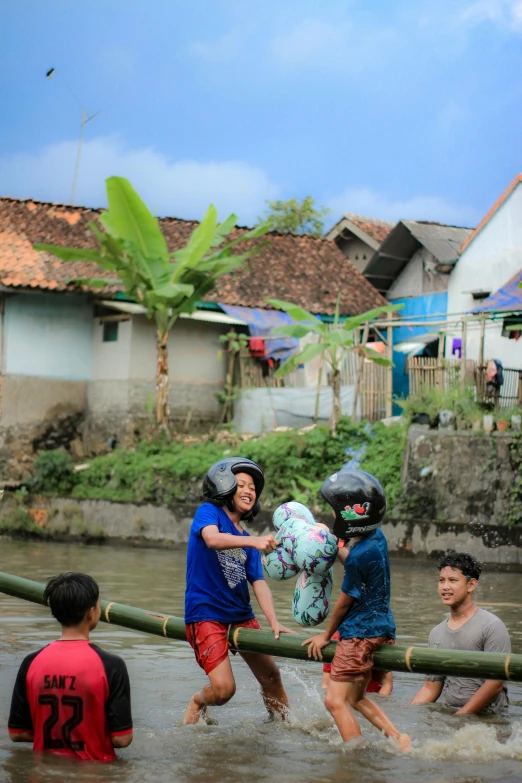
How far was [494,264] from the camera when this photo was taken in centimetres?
2755

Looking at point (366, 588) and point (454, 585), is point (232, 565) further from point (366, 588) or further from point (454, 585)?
point (454, 585)

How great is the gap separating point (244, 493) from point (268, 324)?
2023cm

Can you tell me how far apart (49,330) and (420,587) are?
1485 cm

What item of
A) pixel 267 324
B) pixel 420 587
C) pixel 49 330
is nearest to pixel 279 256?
pixel 267 324

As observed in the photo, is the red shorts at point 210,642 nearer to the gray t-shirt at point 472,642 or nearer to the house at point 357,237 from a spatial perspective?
the gray t-shirt at point 472,642

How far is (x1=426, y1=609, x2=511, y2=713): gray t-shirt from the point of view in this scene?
6.00 m

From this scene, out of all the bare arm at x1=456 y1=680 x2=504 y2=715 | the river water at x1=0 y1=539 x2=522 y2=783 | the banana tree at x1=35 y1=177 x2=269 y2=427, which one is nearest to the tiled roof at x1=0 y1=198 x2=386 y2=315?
the banana tree at x1=35 y1=177 x2=269 y2=427

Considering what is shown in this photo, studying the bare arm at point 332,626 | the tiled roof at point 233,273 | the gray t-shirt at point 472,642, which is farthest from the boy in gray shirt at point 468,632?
the tiled roof at point 233,273

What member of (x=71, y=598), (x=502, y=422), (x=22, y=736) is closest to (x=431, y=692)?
(x=22, y=736)

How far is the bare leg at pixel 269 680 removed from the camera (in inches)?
233

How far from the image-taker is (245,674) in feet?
26.1

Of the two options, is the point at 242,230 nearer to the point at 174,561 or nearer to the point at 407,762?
the point at 174,561

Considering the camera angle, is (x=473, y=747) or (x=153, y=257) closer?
(x=473, y=747)

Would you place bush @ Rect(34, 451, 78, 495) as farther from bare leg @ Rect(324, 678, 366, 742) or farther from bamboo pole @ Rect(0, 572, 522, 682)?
bare leg @ Rect(324, 678, 366, 742)
